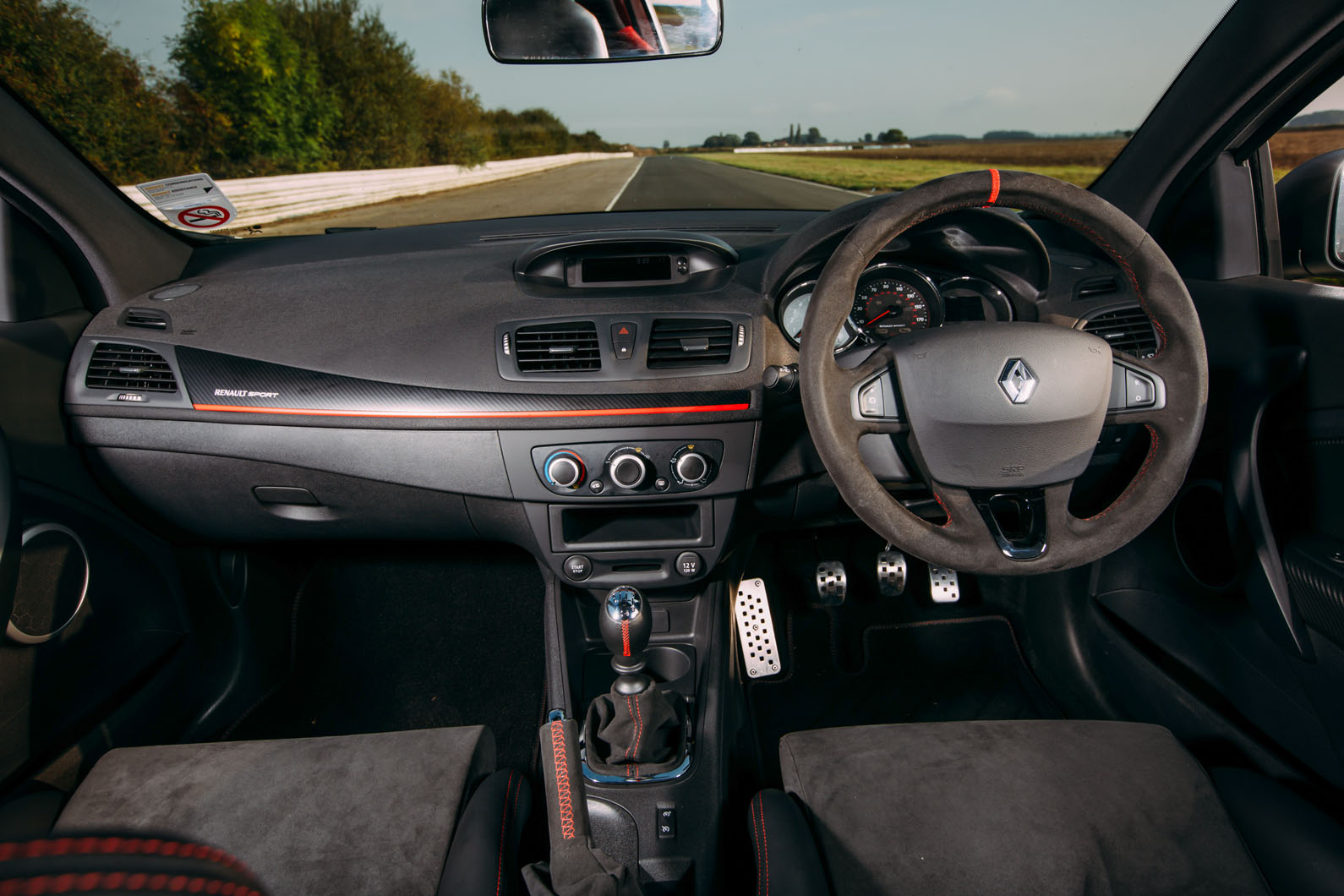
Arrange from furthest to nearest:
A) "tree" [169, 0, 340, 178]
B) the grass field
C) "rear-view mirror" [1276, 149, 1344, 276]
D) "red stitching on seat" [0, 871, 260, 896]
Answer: "tree" [169, 0, 340, 178] → "rear-view mirror" [1276, 149, 1344, 276] → the grass field → "red stitching on seat" [0, 871, 260, 896]

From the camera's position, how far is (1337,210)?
1.88 metres

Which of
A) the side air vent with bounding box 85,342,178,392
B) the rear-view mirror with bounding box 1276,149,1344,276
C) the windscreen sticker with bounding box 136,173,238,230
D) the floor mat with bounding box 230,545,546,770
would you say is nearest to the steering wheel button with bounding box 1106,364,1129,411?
the rear-view mirror with bounding box 1276,149,1344,276

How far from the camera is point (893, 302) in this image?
1908mm

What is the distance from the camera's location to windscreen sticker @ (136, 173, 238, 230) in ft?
7.64

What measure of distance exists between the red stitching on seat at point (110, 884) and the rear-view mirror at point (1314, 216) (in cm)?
250

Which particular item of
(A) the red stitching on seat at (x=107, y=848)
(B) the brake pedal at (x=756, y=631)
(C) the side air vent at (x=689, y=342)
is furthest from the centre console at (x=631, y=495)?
(A) the red stitching on seat at (x=107, y=848)

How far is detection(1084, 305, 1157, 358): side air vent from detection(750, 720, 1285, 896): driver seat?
971 millimetres

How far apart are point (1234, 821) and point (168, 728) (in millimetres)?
2819

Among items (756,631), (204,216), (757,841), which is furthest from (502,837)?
(204,216)

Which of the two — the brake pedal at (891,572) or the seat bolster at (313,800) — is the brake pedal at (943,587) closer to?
the brake pedal at (891,572)

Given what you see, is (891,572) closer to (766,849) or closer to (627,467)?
(627,467)

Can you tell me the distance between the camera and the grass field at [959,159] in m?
1.75

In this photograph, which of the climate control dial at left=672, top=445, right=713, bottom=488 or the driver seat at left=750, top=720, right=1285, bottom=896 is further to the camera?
the climate control dial at left=672, top=445, right=713, bottom=488

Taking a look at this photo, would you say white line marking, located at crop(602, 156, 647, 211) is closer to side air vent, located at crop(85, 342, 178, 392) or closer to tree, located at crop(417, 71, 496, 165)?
tree, located at crop(417, 71, 496, 165)
